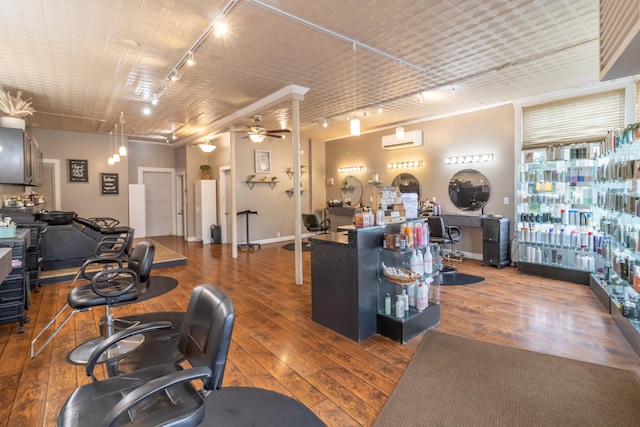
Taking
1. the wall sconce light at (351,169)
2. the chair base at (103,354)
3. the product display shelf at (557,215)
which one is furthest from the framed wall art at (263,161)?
the chair base at (103,354)

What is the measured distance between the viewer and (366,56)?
3.85 meters

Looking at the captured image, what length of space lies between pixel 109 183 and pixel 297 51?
7206mm

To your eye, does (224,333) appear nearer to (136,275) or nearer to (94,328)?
(136,275)

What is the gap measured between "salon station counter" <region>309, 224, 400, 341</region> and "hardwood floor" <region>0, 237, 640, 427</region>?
5.4 inches

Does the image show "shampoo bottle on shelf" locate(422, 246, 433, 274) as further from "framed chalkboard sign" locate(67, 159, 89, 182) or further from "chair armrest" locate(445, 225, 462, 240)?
"framed chalkboard sign" locate(67, 159, 89, 182)

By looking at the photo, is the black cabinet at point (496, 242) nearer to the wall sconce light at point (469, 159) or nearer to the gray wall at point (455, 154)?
the gray wall at point (455, 154)

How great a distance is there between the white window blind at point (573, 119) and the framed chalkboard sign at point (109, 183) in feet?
31.0

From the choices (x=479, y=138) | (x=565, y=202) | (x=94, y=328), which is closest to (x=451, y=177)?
(x=479, y=138)

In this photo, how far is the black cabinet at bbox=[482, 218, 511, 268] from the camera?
560 centimetres

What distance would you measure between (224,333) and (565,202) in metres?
5.48

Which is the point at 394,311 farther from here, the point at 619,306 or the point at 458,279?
the point at 458,279

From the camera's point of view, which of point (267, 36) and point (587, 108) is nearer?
point (267, 36)

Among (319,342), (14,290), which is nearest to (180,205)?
(14,290)

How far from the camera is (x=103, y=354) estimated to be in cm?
271
